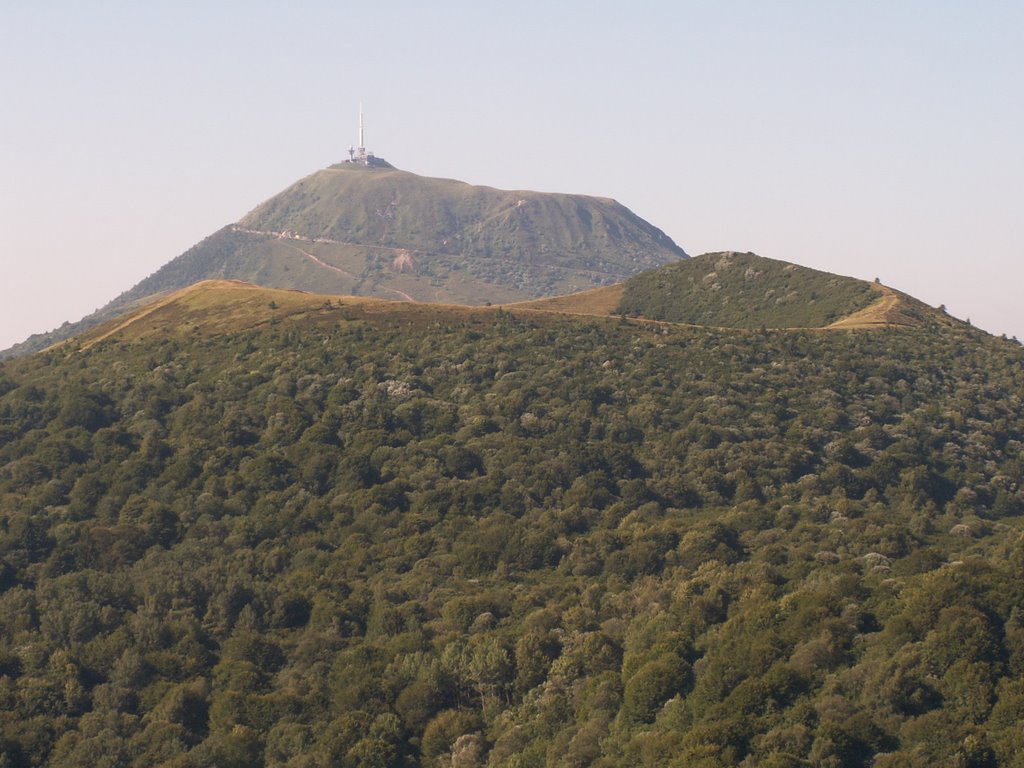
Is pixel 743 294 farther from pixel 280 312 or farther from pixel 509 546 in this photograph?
pixel 509 546

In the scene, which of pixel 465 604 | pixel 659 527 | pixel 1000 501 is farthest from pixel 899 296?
pixel 465 604

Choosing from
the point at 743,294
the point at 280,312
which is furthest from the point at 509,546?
the point at 743,294

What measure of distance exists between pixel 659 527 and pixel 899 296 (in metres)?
83.0

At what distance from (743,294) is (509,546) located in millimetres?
88232

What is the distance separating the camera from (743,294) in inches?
6270

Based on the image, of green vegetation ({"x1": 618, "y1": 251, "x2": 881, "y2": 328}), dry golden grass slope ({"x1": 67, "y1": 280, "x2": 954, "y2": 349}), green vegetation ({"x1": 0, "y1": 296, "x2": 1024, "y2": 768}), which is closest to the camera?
green vegetation ({"x1": 0, "y1": 296, "x2": 1024, "y2": 768})

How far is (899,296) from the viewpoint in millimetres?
150125

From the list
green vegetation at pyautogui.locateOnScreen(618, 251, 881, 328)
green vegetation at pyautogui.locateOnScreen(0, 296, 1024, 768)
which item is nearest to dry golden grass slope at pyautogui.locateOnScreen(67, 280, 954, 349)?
green vegetation at pyautogui.locateOnScreen(0, 296, 1024, 768)

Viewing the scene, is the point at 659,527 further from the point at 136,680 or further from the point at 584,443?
the point at 136,680

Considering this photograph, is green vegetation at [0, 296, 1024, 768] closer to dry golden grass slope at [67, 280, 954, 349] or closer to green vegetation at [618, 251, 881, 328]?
dry golden grass slope at [67, 280, 954, 349]

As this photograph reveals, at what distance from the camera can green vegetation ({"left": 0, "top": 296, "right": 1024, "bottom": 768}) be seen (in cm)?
5272

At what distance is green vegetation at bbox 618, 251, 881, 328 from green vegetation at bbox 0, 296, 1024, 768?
1878 centimetres

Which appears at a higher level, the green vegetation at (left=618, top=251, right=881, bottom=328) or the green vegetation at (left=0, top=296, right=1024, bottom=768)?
the green vegetation at (left=618, top=251, right=881, bottom=328)

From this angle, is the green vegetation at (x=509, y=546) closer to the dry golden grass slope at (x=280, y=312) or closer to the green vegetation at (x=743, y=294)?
the dry golden grass slope at (x=280, y=312)
